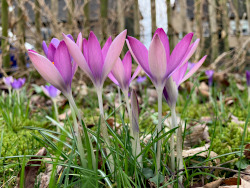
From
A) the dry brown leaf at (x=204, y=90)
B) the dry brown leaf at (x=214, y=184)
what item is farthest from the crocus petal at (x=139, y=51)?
the dry brown leaf at (x=204, y=90)

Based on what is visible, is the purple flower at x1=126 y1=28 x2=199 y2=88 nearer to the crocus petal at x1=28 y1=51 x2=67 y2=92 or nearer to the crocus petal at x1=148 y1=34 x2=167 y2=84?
the crocus petal at x1=148 y1=34 x2=167 y2=84

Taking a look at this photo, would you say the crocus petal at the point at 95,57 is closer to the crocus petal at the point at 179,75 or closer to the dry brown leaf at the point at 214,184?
the crocus petal at the point at 179,75

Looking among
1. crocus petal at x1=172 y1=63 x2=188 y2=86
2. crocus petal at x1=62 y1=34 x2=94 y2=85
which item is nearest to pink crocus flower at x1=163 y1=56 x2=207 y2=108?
crocus petal at x1=172 y1=63 x2=188 y2=86

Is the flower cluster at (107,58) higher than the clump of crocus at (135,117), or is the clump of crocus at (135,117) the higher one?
the flower cluster at (107,58)

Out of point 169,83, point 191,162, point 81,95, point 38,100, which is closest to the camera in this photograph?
point 169,83

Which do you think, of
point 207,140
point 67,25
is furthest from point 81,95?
point 207,140

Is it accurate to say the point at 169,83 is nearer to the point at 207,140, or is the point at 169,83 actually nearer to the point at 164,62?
the point at 164,62
